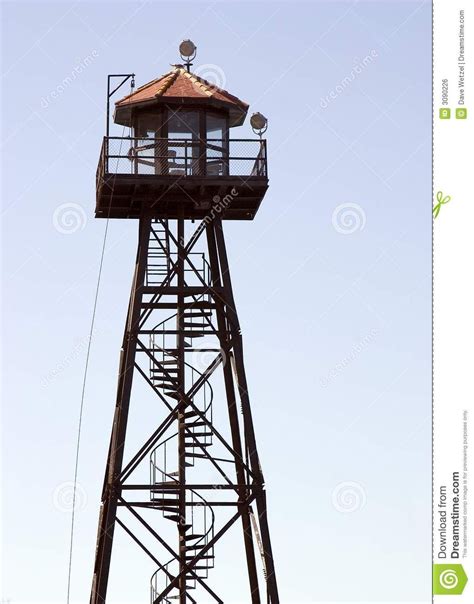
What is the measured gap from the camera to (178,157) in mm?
45406

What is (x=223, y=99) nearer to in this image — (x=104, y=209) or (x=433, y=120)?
(x=104, y=209)

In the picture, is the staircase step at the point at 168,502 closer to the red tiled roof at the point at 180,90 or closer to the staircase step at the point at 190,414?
the staircase step at the point at 190,414

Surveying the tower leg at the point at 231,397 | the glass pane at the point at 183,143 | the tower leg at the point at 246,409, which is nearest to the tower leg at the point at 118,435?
the glass pane at the point at 183,143

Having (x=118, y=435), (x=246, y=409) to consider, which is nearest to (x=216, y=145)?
(x=246, y=409)

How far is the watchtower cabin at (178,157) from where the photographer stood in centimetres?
4503

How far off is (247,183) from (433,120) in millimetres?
10410

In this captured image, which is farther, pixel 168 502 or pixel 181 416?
pixel 181 416

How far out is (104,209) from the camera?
46.7 metres
